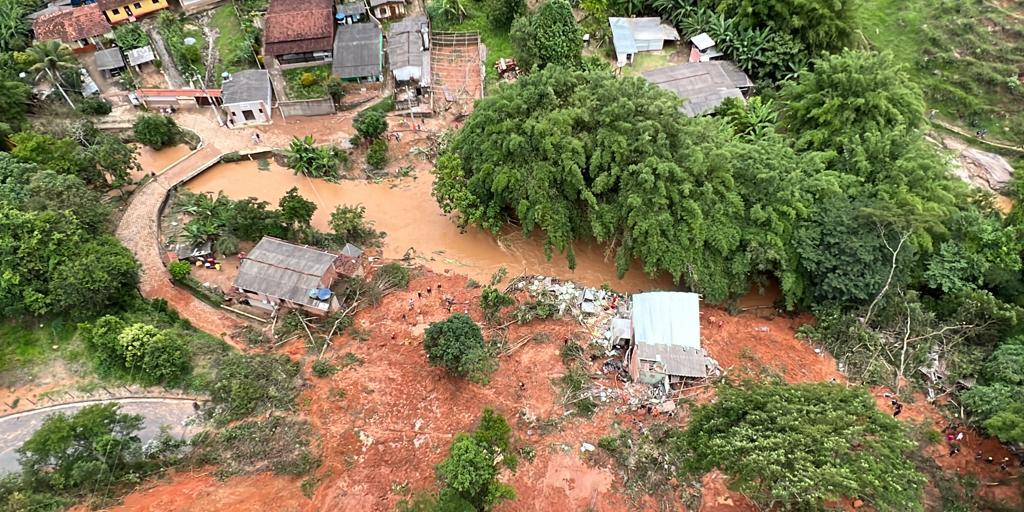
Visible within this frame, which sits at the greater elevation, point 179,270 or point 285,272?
point 179,270

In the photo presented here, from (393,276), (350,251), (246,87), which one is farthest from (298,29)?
(393,276)

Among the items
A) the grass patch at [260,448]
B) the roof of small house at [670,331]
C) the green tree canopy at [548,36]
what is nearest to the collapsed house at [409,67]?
the green tree canopy at [548,36]

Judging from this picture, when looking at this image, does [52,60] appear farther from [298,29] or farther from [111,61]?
[298,29]

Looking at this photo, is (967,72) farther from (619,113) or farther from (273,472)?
(273,472)

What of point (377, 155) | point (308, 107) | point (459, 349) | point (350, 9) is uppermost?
point (350, 9)

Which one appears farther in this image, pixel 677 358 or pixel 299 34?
pixel 299 34

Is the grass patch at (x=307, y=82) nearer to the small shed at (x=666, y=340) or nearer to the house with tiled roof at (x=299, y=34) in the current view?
the house with tiled roof at (x=299, y=34)
